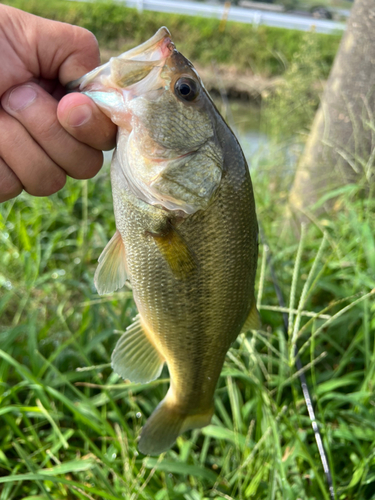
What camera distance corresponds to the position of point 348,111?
336cm

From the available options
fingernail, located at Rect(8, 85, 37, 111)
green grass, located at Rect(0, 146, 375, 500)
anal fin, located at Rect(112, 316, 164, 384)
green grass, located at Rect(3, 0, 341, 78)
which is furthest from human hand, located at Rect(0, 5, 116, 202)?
green grass, located at Rect(3, 0, 341, 78)

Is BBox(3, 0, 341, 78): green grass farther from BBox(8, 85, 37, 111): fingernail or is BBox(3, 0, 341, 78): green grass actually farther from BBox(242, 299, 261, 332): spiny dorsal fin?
BBox(242, 299, 261, 332): spiny dorsal fin

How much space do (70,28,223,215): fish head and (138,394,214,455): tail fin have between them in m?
0.81

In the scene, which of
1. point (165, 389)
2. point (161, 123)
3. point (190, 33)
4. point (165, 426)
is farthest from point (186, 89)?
point (190, 33)

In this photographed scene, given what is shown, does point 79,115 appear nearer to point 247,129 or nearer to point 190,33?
point 247,129

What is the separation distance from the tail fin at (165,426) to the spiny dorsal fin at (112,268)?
552 millimetres

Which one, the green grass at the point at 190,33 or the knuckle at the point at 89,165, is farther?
the green grass at the point at 190,33

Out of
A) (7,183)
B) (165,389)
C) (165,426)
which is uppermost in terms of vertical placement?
(7,183)

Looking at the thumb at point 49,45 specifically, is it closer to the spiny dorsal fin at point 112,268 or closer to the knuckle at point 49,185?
the knuckle at point 49,185

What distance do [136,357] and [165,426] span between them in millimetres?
300

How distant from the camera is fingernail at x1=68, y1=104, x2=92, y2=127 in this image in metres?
1.23

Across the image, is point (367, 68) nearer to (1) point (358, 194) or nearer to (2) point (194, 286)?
(1) point (358, 194)

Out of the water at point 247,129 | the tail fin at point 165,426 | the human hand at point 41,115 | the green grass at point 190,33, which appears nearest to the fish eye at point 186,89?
the human hand at point 41,115

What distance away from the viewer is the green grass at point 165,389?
1784mm
